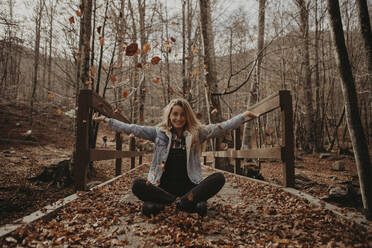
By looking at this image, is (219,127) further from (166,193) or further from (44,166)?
(44,166)

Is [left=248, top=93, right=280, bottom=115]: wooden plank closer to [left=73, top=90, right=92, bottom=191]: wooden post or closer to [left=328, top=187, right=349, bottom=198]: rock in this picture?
[left=328, top=187, right=349, bottom=198]: rock

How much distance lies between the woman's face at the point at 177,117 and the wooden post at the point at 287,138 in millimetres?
1342

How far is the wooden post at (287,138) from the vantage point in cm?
312

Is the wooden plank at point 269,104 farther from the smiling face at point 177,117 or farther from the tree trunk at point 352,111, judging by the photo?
the smiling face at point 177,117

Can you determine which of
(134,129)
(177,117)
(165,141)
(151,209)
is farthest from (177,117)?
(151,209)

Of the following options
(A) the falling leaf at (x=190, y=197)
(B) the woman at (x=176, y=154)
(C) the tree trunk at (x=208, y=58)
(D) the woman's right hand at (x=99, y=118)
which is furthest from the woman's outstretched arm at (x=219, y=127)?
(C) the tree trunk at (x=208, y=58)

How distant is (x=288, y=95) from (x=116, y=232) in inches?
103

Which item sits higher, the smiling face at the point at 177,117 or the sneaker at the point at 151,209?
the smiling face at the point at 177,117

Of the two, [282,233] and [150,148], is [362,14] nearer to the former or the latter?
[282,233]

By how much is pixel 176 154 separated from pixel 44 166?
552 cm

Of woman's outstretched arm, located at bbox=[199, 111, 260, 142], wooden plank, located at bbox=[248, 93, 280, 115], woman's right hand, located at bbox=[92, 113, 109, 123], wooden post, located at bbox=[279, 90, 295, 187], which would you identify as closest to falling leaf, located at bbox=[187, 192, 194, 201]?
woman's outstretched arm, located at bbox=[199, 111, 260, 142]

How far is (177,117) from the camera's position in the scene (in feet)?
9.30

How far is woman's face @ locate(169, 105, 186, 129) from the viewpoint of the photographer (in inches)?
112

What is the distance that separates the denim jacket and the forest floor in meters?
1.53
